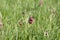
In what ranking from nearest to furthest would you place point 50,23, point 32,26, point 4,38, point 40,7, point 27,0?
1. point 4,38
2. point 32,26
3. point 50,23
4. point 40,7
5. point 27,0

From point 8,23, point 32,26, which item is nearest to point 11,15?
point 8,23

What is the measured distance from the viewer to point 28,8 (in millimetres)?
3004

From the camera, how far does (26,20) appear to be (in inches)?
94.3

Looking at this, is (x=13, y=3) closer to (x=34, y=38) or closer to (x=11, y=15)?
(x=11, y=15)

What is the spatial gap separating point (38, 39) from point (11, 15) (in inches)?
21.9

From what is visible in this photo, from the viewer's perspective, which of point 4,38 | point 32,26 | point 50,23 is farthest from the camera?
point 50,23

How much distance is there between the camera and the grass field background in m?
2.28

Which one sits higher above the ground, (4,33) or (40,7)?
(40,7)

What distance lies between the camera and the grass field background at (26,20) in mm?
2283

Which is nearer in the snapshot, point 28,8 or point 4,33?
point 4,33

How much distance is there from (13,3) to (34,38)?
0.91m

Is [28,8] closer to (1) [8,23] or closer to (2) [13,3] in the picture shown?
(2) [13,3]

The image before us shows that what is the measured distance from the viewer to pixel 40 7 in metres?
2.95

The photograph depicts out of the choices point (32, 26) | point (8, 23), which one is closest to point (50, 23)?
point (32, 26)
